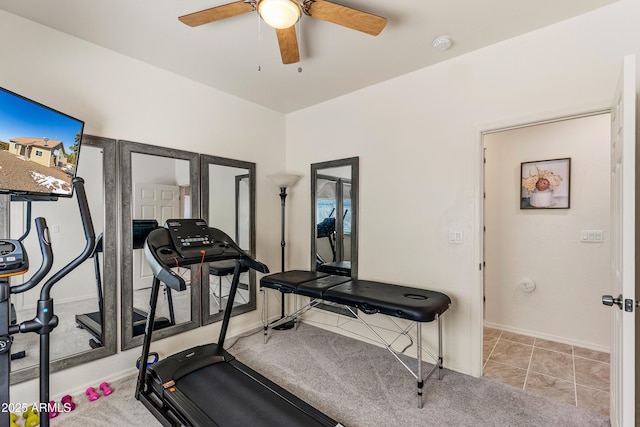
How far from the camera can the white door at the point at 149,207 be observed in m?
2.61

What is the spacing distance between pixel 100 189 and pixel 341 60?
229cm

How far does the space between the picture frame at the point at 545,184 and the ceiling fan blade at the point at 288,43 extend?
9.56ft

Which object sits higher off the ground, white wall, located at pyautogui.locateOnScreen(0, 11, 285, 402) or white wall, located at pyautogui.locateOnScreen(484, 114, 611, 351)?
white wall, located at pyautogui.locateOnScreen(0, 11, 285, 402)

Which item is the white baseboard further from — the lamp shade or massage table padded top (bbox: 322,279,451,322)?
the lamp shade

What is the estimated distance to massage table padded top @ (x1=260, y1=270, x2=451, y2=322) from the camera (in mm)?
2172

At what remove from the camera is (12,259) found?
54.4 inches

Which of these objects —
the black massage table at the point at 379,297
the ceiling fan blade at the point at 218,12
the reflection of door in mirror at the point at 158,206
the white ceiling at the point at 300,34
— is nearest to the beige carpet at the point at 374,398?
the black massage table at the point at 379,297

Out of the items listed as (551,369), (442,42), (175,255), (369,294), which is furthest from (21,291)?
(551,369)

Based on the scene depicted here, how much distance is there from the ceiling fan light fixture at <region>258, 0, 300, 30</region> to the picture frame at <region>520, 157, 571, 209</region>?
10.3ft

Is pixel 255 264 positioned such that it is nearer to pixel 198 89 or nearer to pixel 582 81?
pixel 198 89

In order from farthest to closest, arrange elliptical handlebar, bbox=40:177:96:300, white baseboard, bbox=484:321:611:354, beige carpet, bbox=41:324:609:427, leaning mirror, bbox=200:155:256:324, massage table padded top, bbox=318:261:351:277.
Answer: massage table padded top, bbox=318:261:351:277 < leaning mirror, bbox=200:155:256:324 < white baseboard, bbox=484:321:611:354 < beige carpet, bbox=41:324:609:427 < elliptical handlebar, bbox=40:177:96:300

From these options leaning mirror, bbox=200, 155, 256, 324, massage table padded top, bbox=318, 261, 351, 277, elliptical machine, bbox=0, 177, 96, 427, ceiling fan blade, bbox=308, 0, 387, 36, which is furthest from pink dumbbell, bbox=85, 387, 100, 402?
ceiling fan blade, bbox=308, 0, 387, 36

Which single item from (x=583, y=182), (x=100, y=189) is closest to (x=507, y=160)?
(x=583, y=182)

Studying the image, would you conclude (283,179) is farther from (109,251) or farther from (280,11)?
(280,11)
